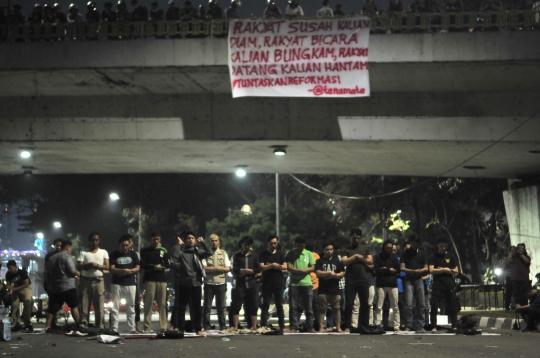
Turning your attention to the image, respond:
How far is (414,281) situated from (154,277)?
4.77m

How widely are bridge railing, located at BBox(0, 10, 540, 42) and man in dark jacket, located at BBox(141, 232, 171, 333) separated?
15.5ft

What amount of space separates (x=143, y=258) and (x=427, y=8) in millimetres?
7769

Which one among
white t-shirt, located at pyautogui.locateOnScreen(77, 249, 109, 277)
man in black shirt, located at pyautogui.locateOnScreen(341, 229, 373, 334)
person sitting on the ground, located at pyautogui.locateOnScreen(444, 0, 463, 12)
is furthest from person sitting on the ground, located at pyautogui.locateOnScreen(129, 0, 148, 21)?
man in black shirt, located at pyautogui.locateOnScreen(341, 229, 373, 334)

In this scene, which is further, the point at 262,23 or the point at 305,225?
the point at 305,225

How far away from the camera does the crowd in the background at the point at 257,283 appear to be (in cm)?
1408

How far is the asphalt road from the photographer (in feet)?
33.3

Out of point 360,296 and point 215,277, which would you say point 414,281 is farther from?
point 215,277

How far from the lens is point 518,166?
21.3 metres

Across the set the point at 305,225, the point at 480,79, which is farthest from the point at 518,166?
the point at 305,225

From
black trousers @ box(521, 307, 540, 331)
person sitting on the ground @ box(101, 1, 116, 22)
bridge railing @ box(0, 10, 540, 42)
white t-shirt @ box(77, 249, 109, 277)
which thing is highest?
person sitting on the ground @ box(101, 1, 116, 22)

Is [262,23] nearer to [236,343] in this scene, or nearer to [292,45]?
[292,45]

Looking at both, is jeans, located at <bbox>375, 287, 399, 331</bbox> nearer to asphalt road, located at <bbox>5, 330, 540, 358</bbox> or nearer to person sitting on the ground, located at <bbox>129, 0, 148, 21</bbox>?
asphalt road, located at <bbox>5, 330, 540, 358</bbox>

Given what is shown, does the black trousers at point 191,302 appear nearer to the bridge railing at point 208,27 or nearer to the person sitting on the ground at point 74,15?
the bridge railing at point 208,27

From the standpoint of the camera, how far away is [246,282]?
48.3 feet
